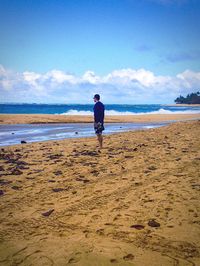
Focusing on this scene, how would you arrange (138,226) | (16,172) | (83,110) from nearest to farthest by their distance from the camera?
(138,226), (16,172), (83,110)

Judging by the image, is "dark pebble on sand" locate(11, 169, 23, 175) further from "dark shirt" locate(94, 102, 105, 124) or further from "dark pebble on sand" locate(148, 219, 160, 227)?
"dark shirt" locate(94, 102, 105, 124)

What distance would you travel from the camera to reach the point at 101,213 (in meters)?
4.10

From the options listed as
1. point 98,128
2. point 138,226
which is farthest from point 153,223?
point 98,128

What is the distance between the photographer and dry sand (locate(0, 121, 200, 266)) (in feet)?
9.80

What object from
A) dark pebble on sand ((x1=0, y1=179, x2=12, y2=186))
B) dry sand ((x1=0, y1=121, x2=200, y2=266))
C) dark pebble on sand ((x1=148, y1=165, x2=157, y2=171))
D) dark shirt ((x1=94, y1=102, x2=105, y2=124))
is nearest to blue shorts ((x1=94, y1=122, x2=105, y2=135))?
dark shirt ((x1=94, y1=102, x2=105, y2=124))

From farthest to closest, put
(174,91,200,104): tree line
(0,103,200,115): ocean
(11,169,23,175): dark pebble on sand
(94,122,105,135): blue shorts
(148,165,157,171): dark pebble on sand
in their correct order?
(174,91,200,104): tree line → (0,103,200,115): ocean → (94,122,105,135): blue shorts → (148,165,157,171): dark pebble on sand → (11,169,23,175): dark pebble on sand

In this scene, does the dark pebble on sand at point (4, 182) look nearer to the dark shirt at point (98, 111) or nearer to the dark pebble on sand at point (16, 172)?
the dark pebble on sand at point (16, 172)

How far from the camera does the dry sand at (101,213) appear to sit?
9.80ft

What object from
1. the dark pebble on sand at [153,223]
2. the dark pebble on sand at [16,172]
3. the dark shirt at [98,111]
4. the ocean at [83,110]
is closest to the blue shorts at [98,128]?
the dark shirt at [98,111]

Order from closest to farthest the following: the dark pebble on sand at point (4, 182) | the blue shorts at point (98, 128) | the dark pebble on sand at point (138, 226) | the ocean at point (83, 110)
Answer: the dark pebble on sand at point (138, 226) < the dark pebble on sand at point (4, 182) < the blue shorts at point (98, 128) < the ocean at point (83, 110)

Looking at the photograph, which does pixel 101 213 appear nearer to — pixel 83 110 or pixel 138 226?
pixel 138 226

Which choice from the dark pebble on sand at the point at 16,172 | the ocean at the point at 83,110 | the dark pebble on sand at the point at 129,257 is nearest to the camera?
the dark pebble on sand at the point at 129,257

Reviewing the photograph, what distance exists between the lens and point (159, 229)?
11.6 ft

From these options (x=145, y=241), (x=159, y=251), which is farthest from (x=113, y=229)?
(x=159, y=251)
